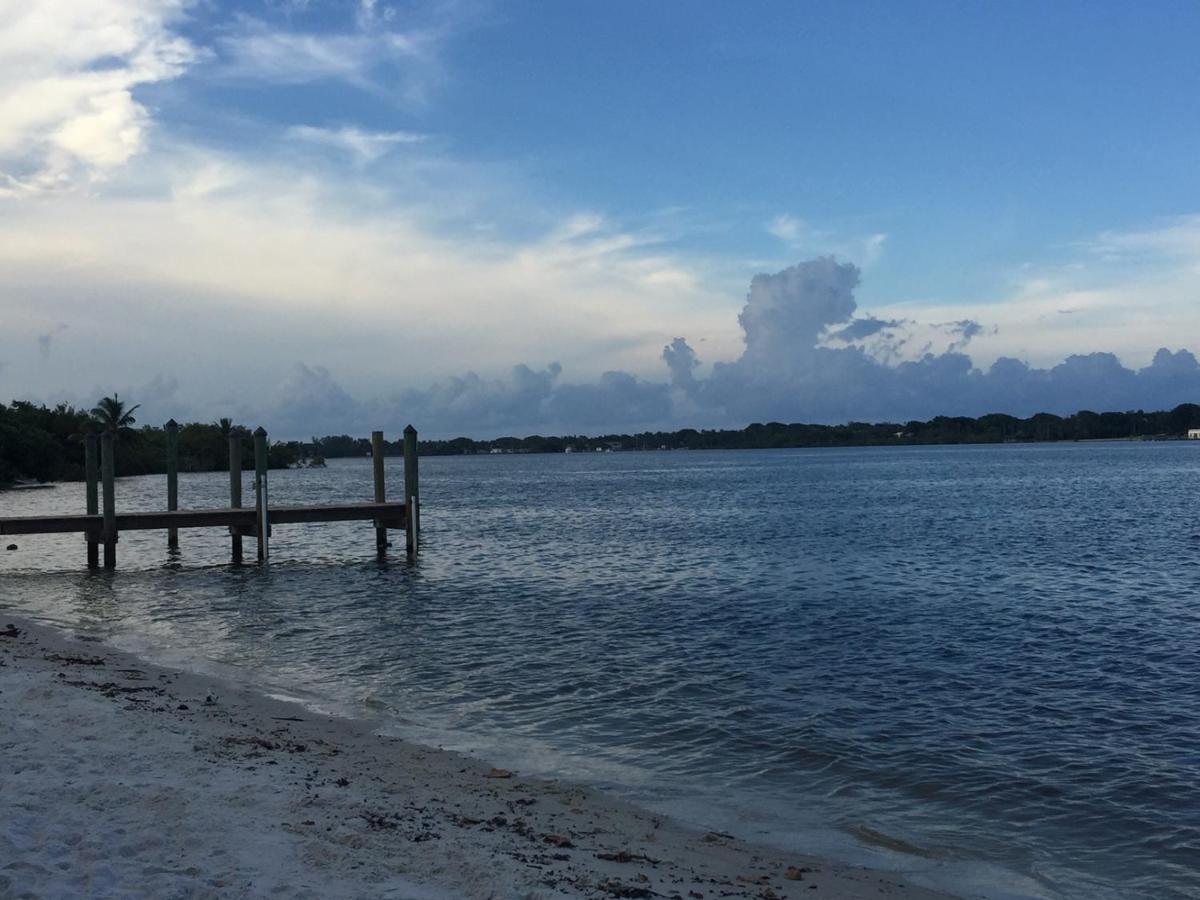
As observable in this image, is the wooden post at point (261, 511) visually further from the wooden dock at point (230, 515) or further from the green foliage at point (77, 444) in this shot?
the green foliage at point (77, 444)

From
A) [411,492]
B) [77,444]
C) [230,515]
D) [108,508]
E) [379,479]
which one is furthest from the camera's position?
[77,444]

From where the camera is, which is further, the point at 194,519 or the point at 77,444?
the point at 77,444

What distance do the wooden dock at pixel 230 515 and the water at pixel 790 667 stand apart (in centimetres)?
124

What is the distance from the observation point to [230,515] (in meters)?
30.2

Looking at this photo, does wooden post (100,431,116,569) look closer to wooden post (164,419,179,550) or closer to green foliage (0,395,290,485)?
wooden post (164,419,179,550)

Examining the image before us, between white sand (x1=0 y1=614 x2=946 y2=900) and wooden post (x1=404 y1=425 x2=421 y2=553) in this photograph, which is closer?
white sand (x1=0 y1=614 x2=946 y2=900)

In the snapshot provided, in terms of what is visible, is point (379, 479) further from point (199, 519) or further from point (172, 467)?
point (172, 467)

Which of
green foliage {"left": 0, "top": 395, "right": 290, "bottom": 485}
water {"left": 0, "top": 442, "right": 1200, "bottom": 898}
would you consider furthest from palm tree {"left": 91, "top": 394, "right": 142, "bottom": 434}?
water {"left": 0, "top": 442, "right": 1200, "bottom": 898}

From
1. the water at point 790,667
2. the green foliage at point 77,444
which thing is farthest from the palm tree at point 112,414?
the water at point 790,667

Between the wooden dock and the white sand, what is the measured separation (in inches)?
737

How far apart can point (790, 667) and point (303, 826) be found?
9.96 m

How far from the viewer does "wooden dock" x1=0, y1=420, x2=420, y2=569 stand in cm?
2817

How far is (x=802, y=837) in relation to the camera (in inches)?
339

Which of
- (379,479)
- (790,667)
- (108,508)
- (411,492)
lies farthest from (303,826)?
(379,479)
